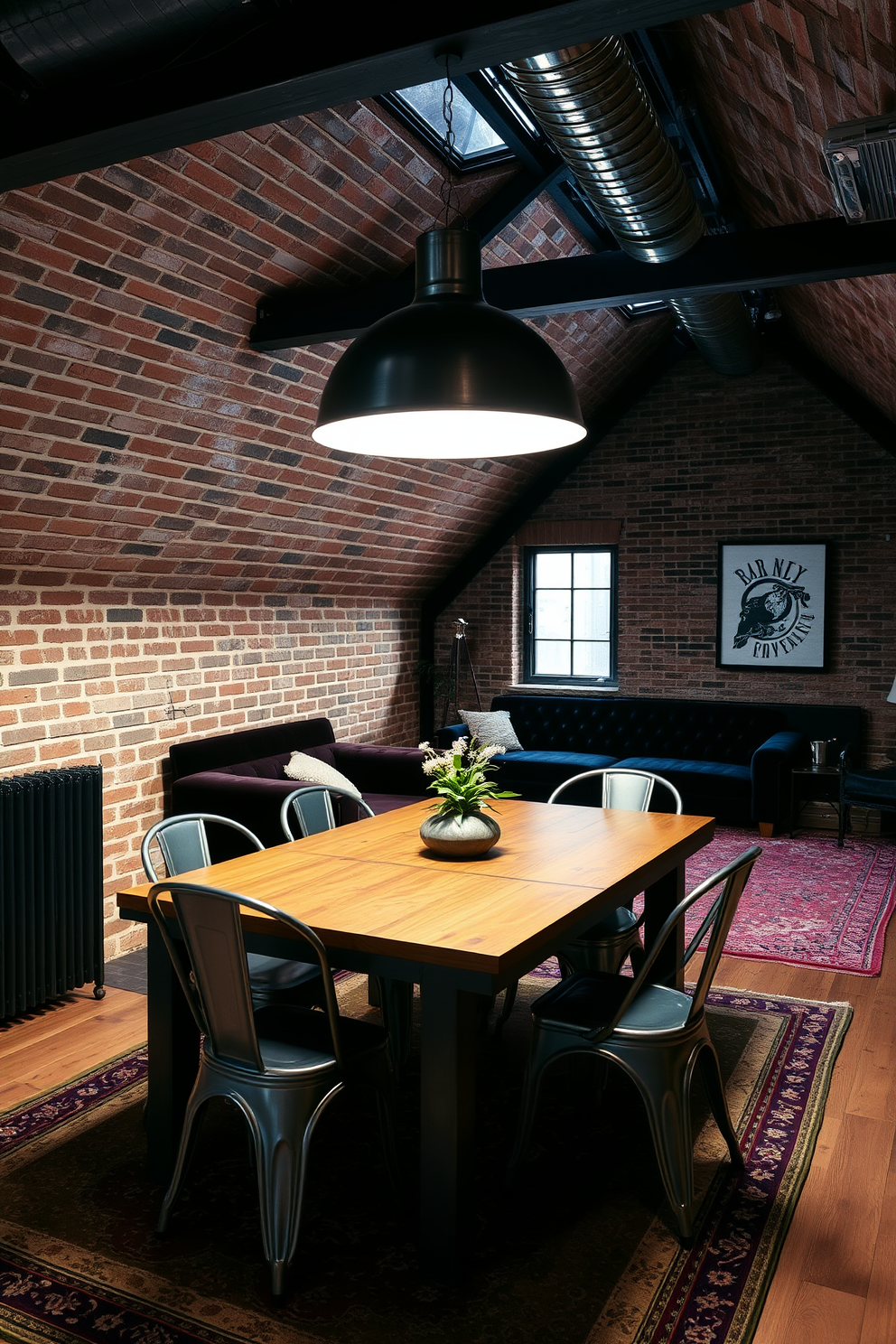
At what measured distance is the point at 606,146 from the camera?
10.4 ft

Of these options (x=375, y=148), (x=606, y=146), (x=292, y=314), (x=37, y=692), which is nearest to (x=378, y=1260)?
(x=37, y=692)

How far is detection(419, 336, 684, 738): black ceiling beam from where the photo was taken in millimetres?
7816

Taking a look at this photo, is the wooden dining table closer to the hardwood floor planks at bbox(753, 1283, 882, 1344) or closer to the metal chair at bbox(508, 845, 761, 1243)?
the metal chair at bbox(508, 845, 761, 1243)

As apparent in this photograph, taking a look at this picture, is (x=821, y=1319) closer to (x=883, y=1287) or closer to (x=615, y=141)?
(x=883, y=1287)

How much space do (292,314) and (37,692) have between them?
6.36 feet

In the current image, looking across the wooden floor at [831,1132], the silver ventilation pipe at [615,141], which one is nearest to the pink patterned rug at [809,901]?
the wooden floor at [831,1132]

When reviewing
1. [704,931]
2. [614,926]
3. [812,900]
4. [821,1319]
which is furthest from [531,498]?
[821,1319]

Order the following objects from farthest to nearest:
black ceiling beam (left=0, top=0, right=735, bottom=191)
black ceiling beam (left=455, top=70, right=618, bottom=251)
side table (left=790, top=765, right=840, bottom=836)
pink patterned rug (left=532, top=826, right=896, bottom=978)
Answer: side table (left=790, top=765, right=840, bottom=836) → pink patterned rug (left=532, top=826, right=896, bottom=978) → black ceiling beam (left=455, top=70, right=618, bottom=251) → black ceiling beam (left=0, top=0, right=735, bottom=191)

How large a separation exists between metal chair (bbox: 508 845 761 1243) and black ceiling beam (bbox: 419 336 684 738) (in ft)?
18.4

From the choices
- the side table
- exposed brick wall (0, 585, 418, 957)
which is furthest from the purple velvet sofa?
the side table

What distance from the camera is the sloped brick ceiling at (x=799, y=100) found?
236 cm

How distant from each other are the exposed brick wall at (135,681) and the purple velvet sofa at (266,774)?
162mm

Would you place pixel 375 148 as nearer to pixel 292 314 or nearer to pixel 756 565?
pixel 292 314

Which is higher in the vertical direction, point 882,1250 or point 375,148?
point 375,148
